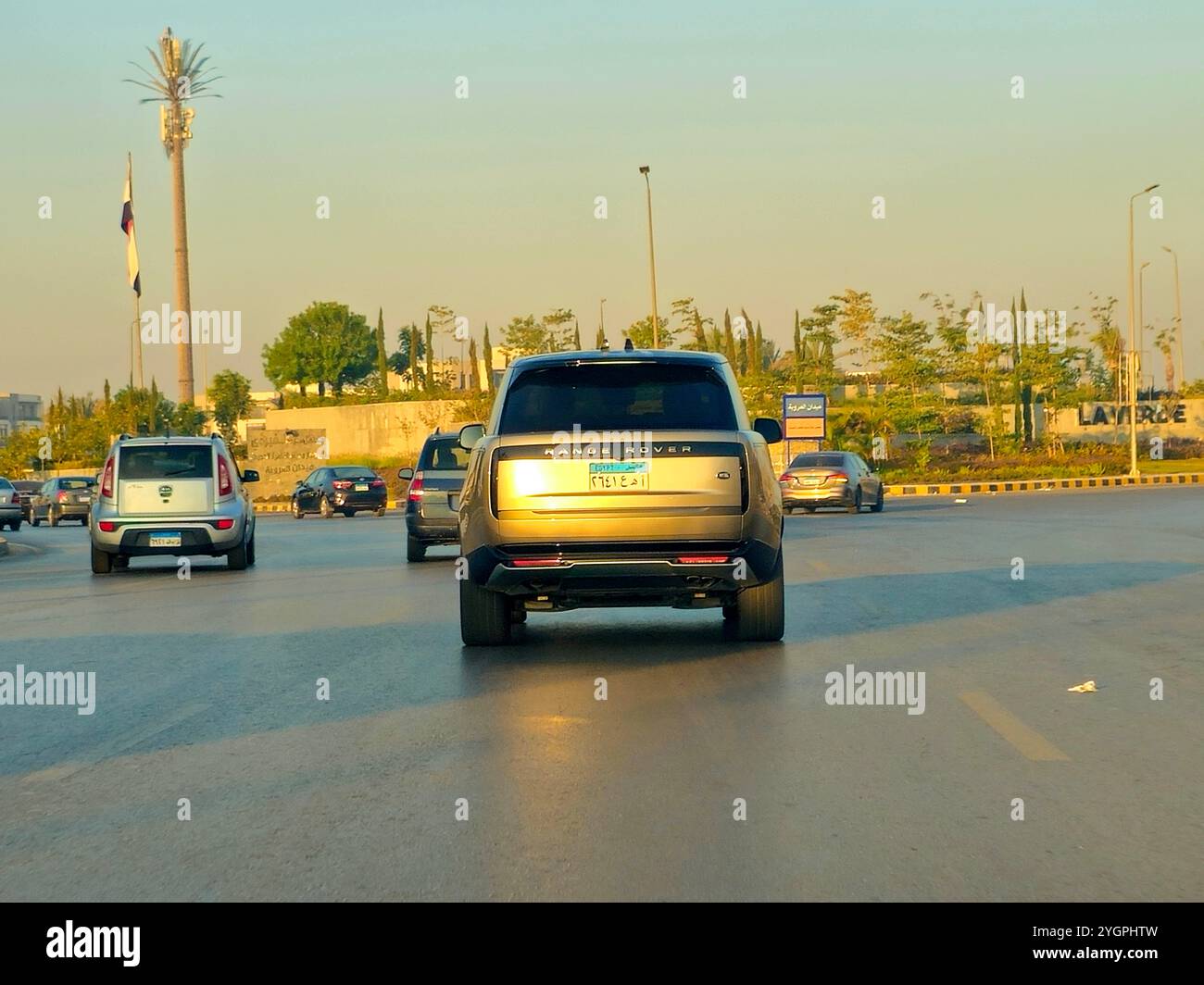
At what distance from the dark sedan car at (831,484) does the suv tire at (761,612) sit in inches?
1004

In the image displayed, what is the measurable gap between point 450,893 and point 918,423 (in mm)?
59892

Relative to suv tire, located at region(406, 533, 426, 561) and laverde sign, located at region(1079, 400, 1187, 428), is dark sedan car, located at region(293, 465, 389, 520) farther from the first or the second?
laverde sign, located at region(1079, 400, 1187, 428)

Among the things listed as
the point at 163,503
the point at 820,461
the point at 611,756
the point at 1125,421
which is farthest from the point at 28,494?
the point at 611,756

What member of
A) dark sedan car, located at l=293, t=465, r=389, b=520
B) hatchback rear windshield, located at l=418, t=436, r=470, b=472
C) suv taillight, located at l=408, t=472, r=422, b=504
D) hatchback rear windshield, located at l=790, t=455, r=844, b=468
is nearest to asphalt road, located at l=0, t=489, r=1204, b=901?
suv taillight, located at l=408, t=472, r=422, b=504

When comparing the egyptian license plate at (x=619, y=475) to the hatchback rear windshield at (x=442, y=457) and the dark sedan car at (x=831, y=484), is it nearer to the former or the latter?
the hatchback rear windshield at (x=442, y=457)

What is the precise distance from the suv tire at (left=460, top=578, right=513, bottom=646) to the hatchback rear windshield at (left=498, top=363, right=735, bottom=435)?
54.8 inches

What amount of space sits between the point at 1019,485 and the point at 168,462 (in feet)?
121

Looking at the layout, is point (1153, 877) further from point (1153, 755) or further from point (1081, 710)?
point (1081, 710)

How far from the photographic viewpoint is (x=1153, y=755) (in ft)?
25.4

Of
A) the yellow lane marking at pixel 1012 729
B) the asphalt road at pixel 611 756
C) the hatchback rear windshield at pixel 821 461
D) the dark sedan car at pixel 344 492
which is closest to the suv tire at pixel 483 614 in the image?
the asphalt road at pixel 611 756

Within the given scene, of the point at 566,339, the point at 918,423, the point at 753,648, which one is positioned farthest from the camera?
the point at 566,339

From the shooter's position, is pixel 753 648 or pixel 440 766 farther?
pixel 753 648

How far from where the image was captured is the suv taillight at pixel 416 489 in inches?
871

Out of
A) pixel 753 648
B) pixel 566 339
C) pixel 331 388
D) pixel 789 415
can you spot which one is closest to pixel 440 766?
pixel 753 648
